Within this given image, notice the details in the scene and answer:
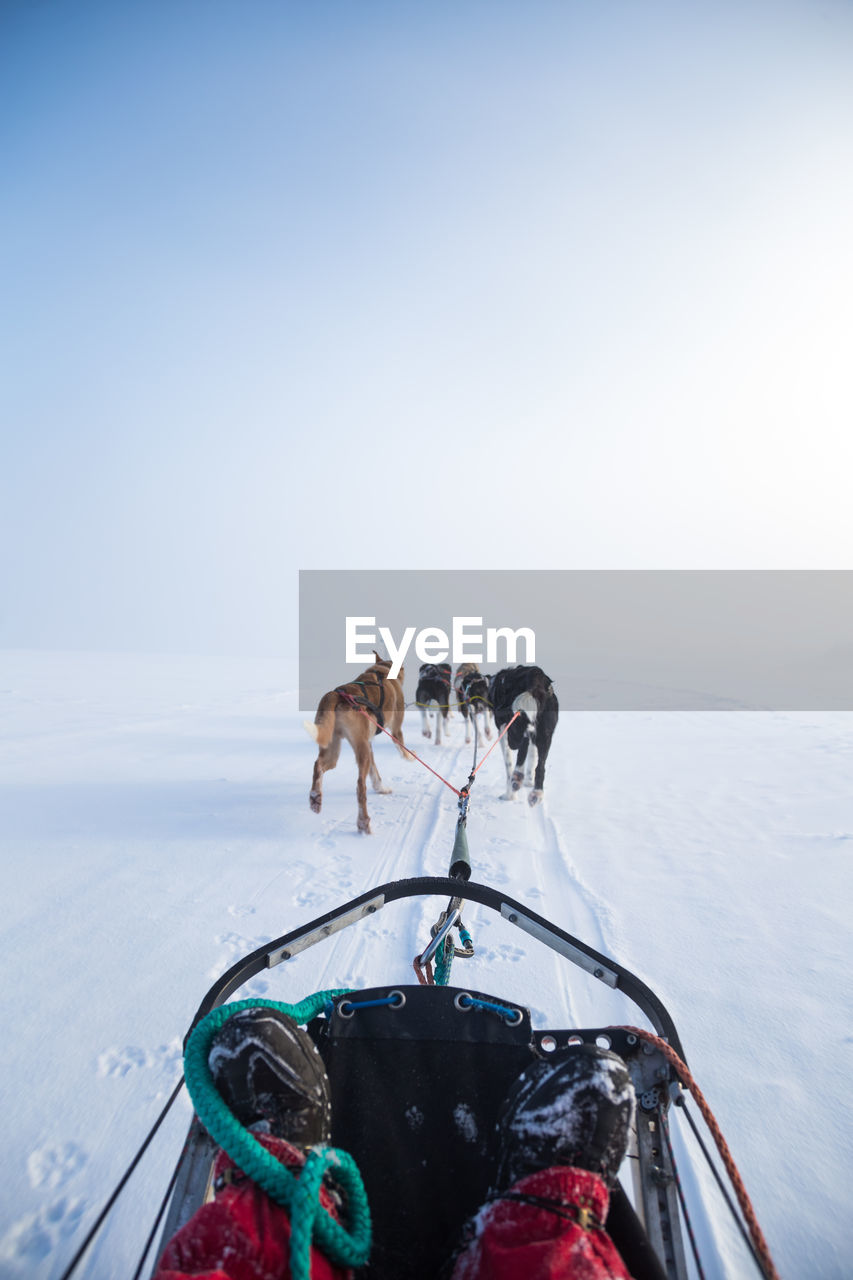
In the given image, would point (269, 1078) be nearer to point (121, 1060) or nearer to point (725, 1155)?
point (725, 1155)

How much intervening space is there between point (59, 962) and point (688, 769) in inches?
267

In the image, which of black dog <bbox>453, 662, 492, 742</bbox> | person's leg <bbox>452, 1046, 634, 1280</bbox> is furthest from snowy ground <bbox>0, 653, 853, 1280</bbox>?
black dog <bbox>453, 662, 492, 742</bbox>

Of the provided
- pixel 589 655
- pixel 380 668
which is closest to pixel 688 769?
pixel 380 668

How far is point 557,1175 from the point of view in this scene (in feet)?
3.65

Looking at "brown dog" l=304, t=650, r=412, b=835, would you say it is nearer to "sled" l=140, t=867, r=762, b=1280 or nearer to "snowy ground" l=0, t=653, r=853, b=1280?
"snowy ground" l=0, t=653, r=853, b=1280

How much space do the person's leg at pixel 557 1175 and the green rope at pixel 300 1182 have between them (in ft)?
0.66

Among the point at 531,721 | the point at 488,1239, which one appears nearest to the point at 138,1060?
the point at 488,1239

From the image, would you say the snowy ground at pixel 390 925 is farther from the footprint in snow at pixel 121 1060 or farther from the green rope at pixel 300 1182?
the green rope at pixel 300 1182

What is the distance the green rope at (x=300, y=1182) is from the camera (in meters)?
0.97

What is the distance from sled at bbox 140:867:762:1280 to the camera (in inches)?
47.2

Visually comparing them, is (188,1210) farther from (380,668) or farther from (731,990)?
(380,668)

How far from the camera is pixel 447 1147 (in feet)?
4.74

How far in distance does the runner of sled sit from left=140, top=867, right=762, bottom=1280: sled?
0.07 m

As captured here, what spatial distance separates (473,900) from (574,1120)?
58 cm
